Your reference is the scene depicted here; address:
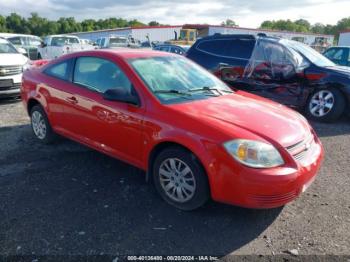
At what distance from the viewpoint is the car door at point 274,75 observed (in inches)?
271

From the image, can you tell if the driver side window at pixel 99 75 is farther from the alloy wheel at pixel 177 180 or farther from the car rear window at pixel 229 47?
the car rear window at pixel 229 47

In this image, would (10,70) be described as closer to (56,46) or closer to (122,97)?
(122,97)

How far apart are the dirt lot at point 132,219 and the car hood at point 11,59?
492cm

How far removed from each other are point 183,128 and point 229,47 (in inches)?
203

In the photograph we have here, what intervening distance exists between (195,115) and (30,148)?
10.5 ft

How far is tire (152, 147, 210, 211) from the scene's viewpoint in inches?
119

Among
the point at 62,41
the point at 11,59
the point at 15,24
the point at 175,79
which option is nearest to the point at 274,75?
the point at 175,79

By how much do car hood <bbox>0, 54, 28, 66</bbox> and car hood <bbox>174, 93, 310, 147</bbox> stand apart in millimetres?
6774

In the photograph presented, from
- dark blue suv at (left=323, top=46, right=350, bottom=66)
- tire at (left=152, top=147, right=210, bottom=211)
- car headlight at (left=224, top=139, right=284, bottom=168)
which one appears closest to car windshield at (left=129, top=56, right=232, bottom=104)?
tire at (left=152, top=147, right=210, bottom=211)

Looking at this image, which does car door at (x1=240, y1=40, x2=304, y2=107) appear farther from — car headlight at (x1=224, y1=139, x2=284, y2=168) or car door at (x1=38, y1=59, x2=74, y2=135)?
car headlight at (x1=224, y1=139, x2=284, y2=168)

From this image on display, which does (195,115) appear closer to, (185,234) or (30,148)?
(185,234)

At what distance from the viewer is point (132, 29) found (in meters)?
39.7

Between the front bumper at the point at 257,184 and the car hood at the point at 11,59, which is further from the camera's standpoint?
the car hood at the point at 11,59

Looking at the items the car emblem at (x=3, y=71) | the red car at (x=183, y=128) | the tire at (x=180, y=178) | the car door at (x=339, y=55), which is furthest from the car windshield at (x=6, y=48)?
the car door at (x=339, y=55)
